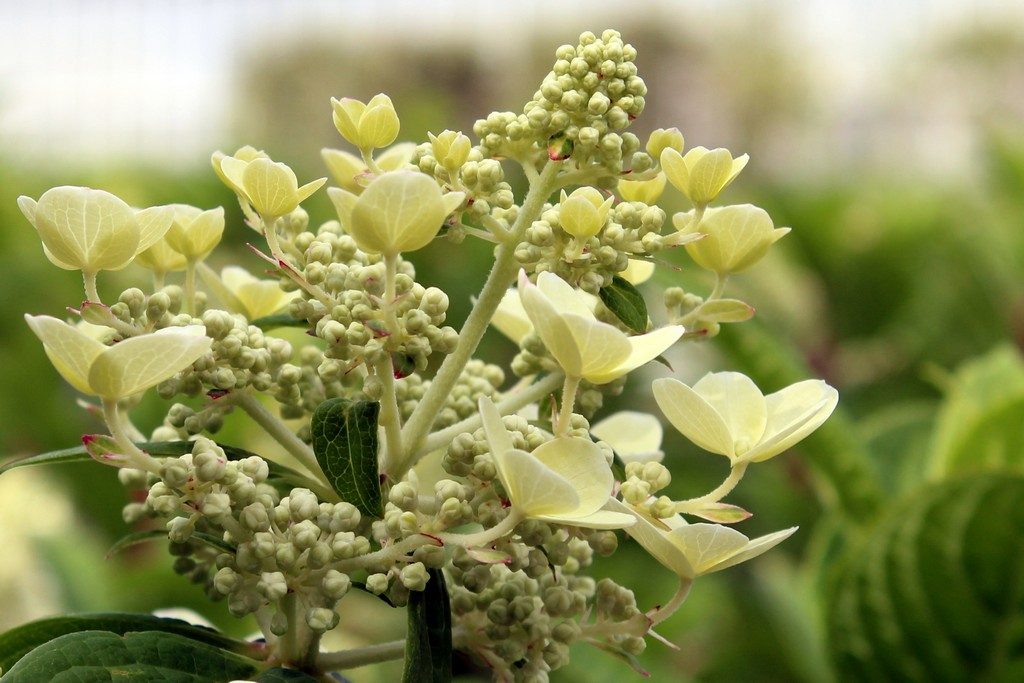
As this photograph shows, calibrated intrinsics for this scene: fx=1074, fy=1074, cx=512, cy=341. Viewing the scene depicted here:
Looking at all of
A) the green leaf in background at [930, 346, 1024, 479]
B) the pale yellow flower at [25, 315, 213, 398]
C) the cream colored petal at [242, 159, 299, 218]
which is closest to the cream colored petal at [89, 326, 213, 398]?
the pale yellow flower at [25, 315, 213, 398]

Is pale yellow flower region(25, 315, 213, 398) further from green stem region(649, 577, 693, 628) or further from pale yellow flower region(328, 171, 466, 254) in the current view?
green stem region(649, 577, 693, 628)

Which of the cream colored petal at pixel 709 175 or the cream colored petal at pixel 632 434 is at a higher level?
the cream colored petal at pixel 709 175

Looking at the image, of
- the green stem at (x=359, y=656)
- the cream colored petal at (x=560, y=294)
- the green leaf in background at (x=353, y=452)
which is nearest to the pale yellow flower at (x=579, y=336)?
the cream colored petal at (x=560, y=294)

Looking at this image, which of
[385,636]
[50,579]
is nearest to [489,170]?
[50,579]

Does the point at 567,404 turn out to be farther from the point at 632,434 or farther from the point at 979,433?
the point at 979,433

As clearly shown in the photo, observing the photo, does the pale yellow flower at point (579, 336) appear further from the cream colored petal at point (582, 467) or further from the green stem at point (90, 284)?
the green stem at point (90, 284)

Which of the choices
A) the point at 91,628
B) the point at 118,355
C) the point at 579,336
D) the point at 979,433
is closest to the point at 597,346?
the point at 579,336
